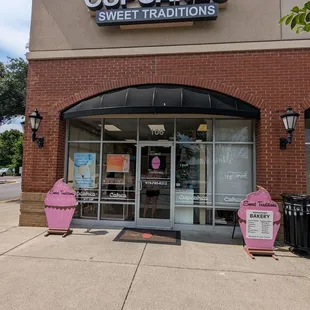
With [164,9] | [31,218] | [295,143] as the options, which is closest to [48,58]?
[164,9]

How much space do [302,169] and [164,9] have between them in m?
5.47

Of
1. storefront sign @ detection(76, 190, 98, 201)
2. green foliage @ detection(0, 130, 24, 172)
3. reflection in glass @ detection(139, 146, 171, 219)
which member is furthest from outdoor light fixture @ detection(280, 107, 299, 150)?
green foliage @ detection(0, 130, 24, 172)

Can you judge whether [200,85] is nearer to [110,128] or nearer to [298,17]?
[110,128]

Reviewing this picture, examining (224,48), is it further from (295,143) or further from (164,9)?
(295,143)

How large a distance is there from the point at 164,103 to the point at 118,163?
94.9 inches

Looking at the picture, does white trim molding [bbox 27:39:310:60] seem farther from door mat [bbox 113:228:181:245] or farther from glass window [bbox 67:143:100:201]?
door mat [bbox 113:228:181:245]

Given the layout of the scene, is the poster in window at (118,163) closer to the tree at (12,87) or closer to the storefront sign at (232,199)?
the storefront sign at (232,199)

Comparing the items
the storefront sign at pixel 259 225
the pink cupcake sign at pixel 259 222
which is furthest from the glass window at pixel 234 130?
the storefront sign at pixel 259 225

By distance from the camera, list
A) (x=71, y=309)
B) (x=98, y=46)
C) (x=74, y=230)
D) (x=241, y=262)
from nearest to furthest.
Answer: (x=71, y=309)
(x=241, y=262)
(x=74, y=230)
(x=98, y=46)

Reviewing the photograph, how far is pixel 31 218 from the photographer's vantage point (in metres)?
7.02

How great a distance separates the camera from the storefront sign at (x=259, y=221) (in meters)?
5.32

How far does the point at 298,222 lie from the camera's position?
5211mm

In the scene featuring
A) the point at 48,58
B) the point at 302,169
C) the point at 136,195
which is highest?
the point at 48,58

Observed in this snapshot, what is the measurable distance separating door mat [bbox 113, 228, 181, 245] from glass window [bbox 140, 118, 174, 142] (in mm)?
2579
